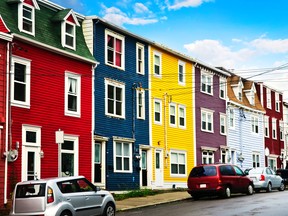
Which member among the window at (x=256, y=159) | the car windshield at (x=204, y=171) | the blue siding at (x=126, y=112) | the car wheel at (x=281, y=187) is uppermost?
the blue siding at (x=126, y=112)

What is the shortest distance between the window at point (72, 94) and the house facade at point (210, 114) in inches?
555

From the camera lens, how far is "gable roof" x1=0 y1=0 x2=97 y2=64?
2316cm

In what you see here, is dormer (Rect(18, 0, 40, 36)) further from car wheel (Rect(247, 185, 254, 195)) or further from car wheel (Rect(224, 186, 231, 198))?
car wheel (Rect(247, 185, 254, 195))

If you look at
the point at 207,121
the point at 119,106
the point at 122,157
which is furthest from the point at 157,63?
the point at 207,121

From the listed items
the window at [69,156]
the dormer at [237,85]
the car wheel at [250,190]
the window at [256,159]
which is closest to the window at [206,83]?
the dormer at [237,85]

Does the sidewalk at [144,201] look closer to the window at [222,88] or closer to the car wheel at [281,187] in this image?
the car wheel at [281,187]

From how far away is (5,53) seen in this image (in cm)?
2242

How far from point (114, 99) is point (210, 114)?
13.5 m

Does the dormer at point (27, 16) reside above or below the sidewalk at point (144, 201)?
above

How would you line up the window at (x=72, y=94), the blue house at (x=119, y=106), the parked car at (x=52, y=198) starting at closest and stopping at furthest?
the parked car at (x=52, y=198)
the window at (x=72, y=94)
the blue house at (x=119, y=106)

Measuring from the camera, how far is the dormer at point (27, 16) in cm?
2359

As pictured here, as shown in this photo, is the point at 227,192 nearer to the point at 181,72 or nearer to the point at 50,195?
the point at 181,72

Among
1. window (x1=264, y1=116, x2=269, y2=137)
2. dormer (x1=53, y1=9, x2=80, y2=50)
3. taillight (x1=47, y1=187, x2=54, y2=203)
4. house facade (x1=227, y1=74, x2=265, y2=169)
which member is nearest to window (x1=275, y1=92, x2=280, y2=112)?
window (x1=264, y1=116, x2=269, y2=137)

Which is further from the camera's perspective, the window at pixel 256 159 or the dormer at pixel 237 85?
the window at pixel 256 159
